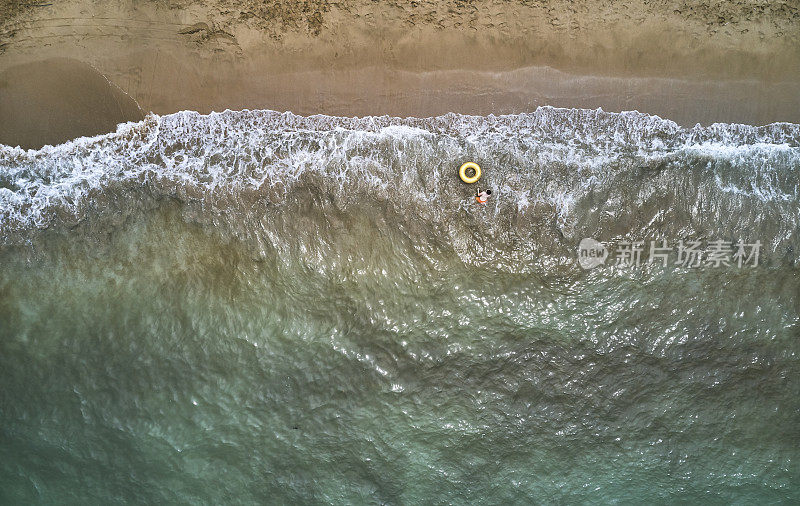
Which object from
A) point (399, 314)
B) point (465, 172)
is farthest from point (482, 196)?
point (399, 314)

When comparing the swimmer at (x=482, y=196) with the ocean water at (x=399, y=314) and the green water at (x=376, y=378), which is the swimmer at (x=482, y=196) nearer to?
the ocean water at (x=399, y=314)

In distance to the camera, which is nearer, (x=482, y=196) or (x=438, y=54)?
(x=482, y=196)

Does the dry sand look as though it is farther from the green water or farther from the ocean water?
the green water

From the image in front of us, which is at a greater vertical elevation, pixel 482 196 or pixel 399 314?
pixel 482 196

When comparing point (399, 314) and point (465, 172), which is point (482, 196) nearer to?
point (465, 172)

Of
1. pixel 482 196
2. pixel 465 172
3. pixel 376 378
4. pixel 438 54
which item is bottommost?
pixel 376 378

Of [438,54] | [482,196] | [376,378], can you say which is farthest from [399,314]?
[438,54]

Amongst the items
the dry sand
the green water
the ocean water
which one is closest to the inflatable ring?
the ocean water
